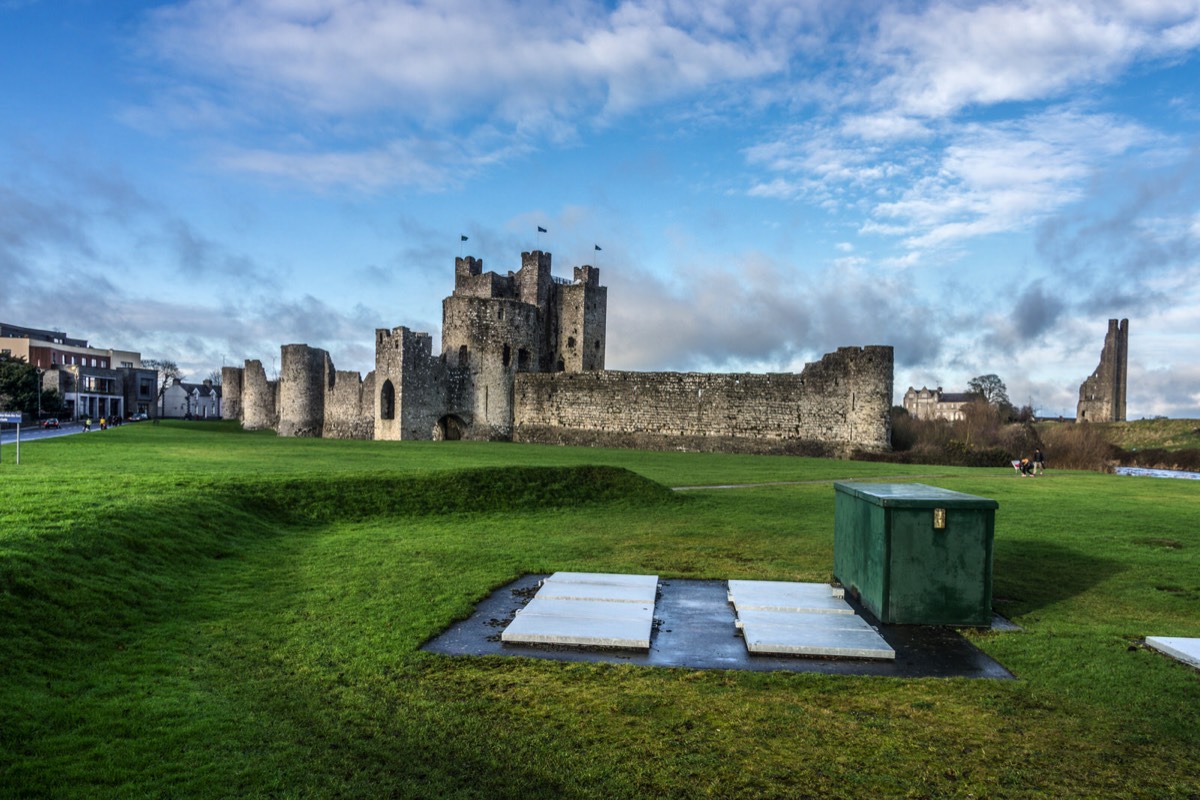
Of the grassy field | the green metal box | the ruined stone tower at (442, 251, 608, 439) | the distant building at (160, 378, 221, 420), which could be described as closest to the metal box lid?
the green metal box

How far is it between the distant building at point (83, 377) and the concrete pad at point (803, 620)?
82472 mm

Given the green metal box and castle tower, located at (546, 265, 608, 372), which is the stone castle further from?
the green metal box

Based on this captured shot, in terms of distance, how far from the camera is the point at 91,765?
4930 mm

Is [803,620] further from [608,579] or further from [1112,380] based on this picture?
[1112,380]

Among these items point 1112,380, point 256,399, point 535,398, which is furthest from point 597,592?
point 1112,380

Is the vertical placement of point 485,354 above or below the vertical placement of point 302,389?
above

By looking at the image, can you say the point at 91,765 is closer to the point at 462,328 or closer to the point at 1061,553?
the point at 1061,553

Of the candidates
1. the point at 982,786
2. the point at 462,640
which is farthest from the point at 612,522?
the point at 982,786

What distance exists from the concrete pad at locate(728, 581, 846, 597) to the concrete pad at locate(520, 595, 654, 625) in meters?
1.43

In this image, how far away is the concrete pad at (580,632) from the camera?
7.30 m

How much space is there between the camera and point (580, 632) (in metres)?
7.50

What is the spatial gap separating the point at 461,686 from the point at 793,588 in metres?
4.73

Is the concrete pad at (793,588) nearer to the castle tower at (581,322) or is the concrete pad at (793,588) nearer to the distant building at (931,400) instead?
the castle tower at (581,322)

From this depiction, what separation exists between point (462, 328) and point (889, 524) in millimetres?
41645
